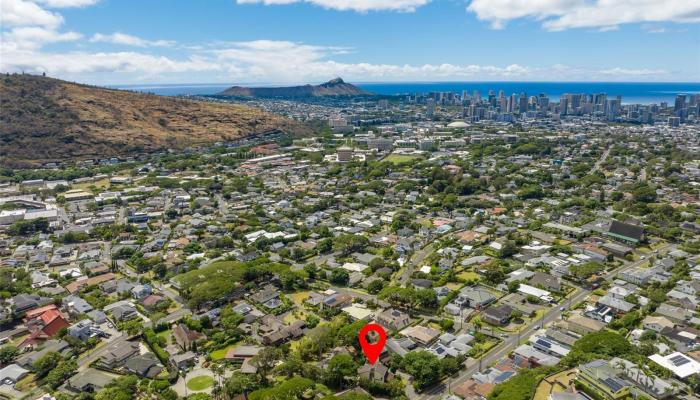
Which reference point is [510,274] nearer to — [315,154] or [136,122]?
[315,154]

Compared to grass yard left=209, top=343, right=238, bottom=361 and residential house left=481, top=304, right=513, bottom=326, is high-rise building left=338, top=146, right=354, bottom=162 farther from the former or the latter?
grass yard left=209, top=343, right=238, bottom=361

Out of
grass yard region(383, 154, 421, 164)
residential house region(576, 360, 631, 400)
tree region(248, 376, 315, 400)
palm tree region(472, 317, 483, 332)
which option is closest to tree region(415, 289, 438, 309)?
palm tree region(472, 317, 483, 332)

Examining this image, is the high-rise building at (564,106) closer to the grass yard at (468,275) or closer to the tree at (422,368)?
the grass yard at (468,275)

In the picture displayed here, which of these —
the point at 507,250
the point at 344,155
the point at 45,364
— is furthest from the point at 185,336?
the point at 344,155

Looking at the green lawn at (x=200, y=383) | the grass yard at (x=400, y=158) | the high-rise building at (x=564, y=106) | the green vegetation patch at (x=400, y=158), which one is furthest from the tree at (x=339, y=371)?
the high-rise building at (x=564, y=106)

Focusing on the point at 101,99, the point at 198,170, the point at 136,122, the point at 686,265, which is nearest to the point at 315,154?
the point at 198,170

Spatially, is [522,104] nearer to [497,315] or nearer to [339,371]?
[497,315]
